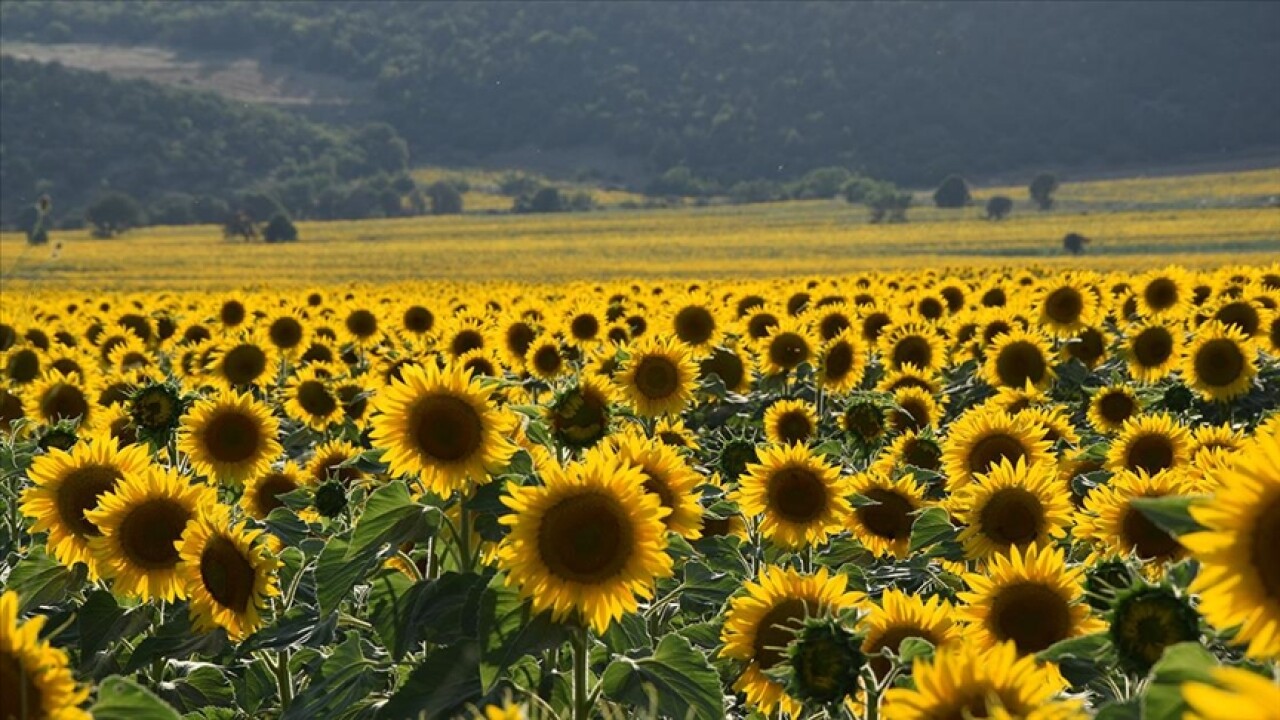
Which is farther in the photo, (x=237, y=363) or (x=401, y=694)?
(x=237, y=363)

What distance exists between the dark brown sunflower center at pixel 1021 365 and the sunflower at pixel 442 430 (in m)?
6.24

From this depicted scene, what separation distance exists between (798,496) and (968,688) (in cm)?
300

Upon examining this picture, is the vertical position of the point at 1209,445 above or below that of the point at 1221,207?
above

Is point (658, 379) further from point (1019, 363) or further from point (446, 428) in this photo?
point (446, 428)

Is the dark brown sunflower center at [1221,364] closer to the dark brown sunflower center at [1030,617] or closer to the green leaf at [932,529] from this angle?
the green leaf at [932,529]

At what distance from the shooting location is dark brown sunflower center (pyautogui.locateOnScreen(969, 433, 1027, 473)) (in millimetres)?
5770

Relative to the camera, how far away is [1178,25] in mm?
193500

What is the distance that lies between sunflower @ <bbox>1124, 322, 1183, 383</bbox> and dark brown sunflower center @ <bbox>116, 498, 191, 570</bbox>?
7.17 meters

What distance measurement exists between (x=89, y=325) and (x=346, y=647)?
12.7m

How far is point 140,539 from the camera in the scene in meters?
3.99

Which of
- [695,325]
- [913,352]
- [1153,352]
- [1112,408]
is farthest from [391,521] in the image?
[695,325]

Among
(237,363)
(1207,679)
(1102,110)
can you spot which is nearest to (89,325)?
(237,363)

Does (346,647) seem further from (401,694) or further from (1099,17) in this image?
(1099,17)

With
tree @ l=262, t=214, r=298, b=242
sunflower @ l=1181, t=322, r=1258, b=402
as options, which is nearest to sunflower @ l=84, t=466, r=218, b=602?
sunflower @ l=1181, t=322, r=1258, b=402
